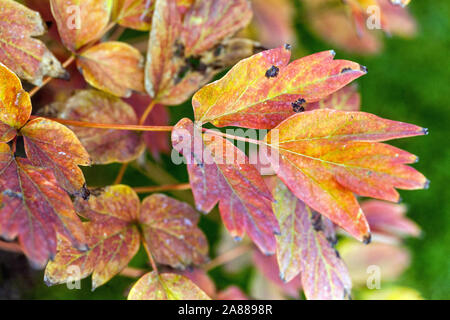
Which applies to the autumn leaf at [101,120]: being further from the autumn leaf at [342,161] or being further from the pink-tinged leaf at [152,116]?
the autumn leaf at [342,161]

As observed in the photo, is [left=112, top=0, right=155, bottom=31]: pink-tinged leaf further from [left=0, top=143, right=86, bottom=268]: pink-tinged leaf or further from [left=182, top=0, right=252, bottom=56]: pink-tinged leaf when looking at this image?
[left=0, top=143, right=86, bottom=268]: pink-tinged leaf

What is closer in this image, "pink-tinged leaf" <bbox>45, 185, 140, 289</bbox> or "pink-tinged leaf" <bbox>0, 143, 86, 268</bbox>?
"pink-tinged leaf" <bbox>0, 143, 86, 268</bbox>

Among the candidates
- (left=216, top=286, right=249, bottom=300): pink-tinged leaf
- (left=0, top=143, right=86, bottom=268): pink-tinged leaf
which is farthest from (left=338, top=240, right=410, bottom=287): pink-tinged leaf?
(left=0, top=143, right=86, bottom=268): pink-tinged leaf

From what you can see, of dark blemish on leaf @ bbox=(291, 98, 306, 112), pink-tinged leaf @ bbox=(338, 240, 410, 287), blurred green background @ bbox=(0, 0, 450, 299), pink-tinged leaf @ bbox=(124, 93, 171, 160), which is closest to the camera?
dark blemish on leaf @ bbox=(291, 98, 306, 112)

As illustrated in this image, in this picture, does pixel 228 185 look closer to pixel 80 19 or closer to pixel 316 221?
pixel 316 221

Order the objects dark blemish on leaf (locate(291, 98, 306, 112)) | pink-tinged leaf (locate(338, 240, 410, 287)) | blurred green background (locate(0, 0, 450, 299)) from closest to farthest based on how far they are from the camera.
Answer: dark blemish on leaf (locate(291, 98, 306, 112))
pink-tinged leaf (locate(338, 240, 410, 287))
blurred green background (locate(0, 0, 450, 299))

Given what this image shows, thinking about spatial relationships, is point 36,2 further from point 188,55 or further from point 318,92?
point 318,92

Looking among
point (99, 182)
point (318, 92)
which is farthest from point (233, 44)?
point (99, 182)
